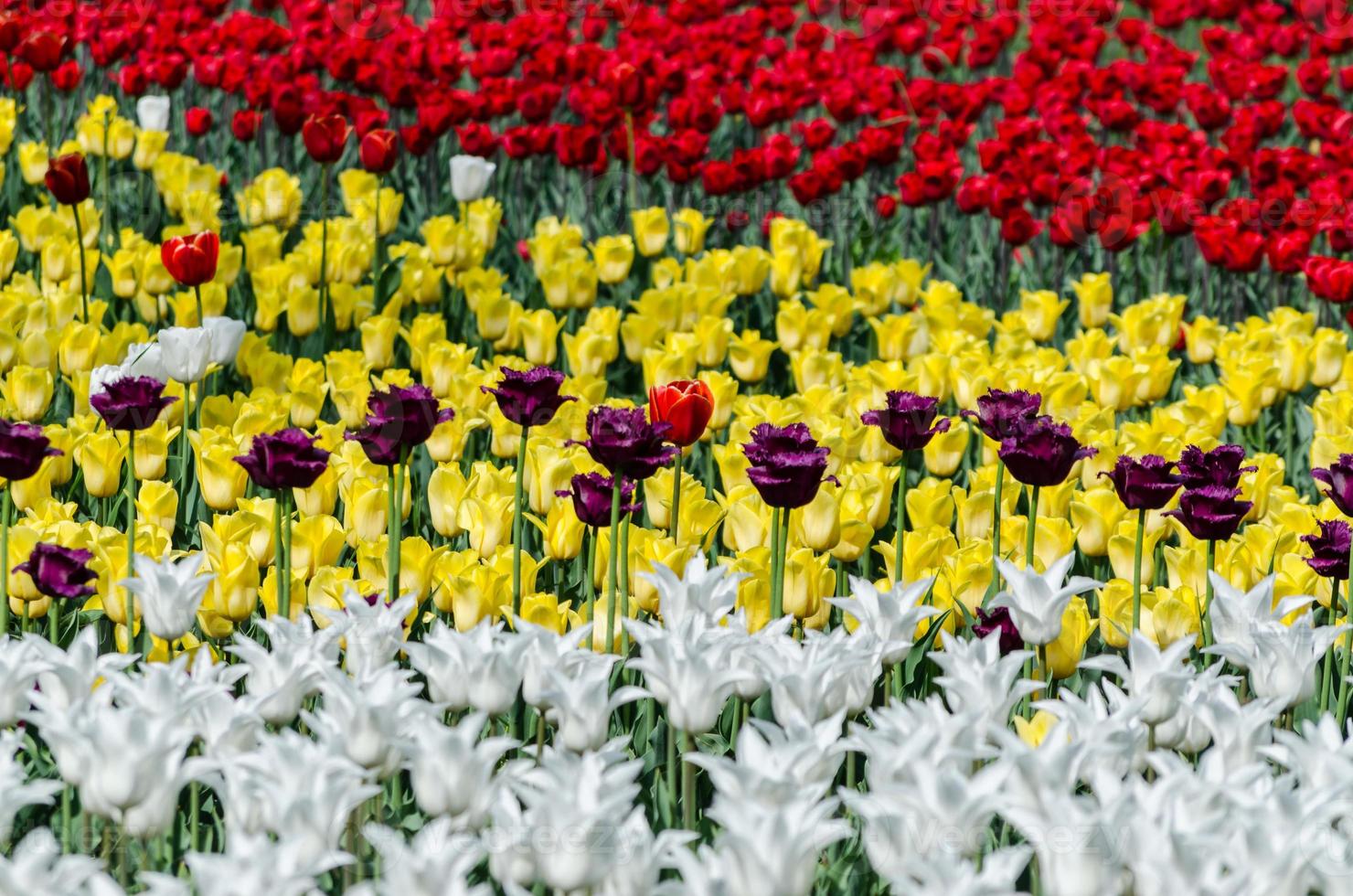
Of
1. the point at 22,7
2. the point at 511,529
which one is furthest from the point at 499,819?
the point at 22,7

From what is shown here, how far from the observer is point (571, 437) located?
15.7 ft

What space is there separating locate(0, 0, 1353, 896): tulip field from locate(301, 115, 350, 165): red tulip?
1 cm

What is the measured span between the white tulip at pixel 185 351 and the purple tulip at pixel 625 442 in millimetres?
1379

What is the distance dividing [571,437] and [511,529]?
25.9 inches

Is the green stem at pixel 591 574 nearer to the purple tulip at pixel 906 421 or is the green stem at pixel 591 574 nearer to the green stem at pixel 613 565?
the green stem at pixel 613 565

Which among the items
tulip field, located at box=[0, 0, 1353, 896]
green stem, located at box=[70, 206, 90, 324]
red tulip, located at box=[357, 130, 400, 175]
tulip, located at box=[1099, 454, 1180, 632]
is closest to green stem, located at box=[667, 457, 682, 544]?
tulip field, located at box=[0, 0, 1353, 896]

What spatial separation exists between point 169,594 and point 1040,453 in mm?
1740

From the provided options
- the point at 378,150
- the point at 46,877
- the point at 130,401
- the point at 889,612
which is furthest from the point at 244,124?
the point at 46,877

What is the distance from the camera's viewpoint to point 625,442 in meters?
3.42

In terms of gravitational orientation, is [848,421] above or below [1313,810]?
below

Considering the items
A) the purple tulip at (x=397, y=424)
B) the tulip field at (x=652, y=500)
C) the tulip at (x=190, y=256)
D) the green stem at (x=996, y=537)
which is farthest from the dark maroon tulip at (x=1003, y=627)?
the tulip at (x=190, y=256)

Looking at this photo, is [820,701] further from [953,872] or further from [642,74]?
[642,74]

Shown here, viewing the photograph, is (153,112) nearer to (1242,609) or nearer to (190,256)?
(190,256)

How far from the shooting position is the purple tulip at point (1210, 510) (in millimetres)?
3596
